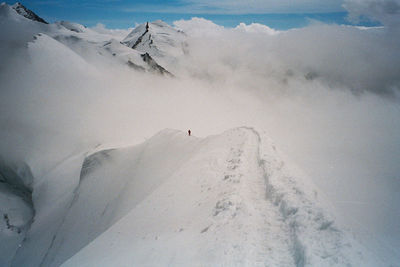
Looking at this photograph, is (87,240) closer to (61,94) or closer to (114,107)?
(61,94)

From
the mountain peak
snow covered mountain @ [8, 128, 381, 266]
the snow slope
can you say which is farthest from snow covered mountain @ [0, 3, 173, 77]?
the snow slope

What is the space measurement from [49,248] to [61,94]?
207 feet

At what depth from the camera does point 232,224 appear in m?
9.02

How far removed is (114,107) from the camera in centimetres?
8588

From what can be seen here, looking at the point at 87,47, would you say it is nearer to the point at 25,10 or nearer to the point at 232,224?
the point at 25,10

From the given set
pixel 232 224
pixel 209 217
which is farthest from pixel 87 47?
pixel 232 224

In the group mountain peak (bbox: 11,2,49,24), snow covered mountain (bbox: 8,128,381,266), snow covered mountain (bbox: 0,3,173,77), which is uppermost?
mountain peak (bbox: 11,2,49,24)

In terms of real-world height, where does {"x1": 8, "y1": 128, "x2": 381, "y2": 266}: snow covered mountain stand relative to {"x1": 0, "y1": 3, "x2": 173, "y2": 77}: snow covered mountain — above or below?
below

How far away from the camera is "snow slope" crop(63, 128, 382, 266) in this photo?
736 cm

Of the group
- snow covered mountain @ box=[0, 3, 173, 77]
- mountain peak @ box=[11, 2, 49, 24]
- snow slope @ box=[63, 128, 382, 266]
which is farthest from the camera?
mountain peak @ box=[11, 2, 49, 24]

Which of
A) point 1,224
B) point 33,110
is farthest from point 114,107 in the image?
point 1,224

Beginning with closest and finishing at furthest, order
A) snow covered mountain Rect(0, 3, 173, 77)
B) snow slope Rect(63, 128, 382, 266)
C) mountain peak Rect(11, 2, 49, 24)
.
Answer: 1. snow slope Rect(63, 128, 382, 266)
2. snow covered mountain Rect(0, 3, 173, 77)
3. mountain peak Rect(11, 2, 49, 24)

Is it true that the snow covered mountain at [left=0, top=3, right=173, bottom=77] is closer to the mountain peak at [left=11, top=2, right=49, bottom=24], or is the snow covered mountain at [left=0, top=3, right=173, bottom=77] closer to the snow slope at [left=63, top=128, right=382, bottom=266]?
the mountain peak at [left=11, top=2, right=49, bottom=24]

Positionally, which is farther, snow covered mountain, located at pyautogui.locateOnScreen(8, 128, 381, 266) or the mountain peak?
the mountain peak
